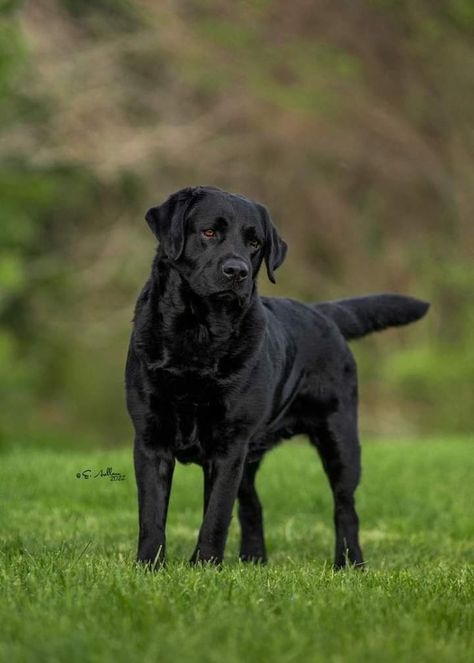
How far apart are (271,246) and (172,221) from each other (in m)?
0.48

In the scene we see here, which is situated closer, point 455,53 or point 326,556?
point 326,556

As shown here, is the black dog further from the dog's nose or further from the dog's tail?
the dog's tail

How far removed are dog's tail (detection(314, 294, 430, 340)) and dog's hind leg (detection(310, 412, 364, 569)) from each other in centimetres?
63

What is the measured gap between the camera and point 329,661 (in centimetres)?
310

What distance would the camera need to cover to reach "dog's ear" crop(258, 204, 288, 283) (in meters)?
5.33

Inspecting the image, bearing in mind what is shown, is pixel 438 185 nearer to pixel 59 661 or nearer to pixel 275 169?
pixel 275 169

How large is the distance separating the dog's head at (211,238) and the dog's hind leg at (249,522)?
4.15 feet

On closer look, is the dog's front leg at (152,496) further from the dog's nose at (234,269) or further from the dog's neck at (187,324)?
the dog's nose at (234,269)

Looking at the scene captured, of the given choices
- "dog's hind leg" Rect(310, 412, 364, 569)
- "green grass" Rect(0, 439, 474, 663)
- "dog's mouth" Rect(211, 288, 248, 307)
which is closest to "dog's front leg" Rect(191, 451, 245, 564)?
"green grass" Rect(0, 439, 474, 663)

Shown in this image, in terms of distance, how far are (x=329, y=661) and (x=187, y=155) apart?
66.6ft

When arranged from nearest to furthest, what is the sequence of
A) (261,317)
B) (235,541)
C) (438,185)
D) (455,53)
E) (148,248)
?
(261,317) < (235,541) < (455,53) < (438,185) < (148,248)

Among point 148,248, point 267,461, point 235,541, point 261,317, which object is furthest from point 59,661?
point 148,248

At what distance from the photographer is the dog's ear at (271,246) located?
5328mm

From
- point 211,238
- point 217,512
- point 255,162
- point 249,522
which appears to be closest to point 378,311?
point 249,522
